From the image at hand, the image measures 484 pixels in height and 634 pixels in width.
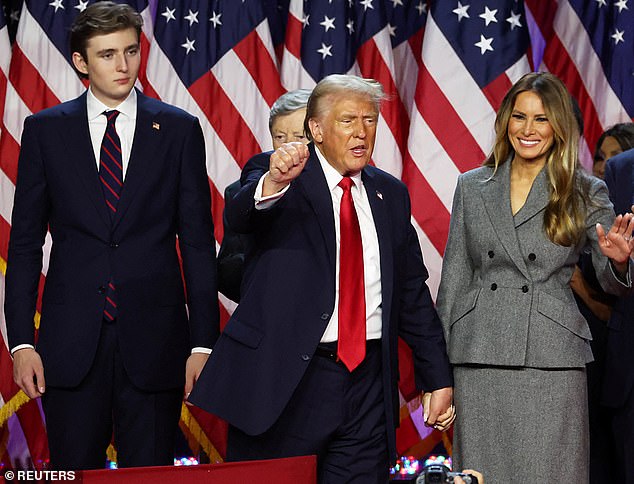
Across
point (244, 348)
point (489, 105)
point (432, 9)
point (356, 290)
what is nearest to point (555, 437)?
point (356, 290)

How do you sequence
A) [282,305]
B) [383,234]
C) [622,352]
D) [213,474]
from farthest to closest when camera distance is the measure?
[622,352] < [383,234] < [282,305] < [213,474]

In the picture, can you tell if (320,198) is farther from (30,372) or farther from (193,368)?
(30,372)

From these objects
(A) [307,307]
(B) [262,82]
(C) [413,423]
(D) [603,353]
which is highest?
(B) [262,82]

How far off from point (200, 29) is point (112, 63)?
1.75 m

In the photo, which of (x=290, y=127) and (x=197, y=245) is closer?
(x=197, y=245)

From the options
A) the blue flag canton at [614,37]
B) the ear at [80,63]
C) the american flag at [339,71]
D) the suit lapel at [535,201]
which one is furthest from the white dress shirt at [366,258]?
the blue flag canton at [614,37]

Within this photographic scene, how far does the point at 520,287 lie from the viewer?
3168mm

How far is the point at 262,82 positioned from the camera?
477 cm

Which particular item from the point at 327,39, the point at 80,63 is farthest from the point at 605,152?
the point at 80,63

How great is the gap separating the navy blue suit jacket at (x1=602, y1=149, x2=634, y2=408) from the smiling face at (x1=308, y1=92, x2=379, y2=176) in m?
1.28

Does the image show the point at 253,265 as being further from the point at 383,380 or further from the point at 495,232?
the point at 495,232

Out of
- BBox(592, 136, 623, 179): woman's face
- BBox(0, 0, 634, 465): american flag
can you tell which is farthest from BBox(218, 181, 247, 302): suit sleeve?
BBox(592, 136, 623, 179): woman's face

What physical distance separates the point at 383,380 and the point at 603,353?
1.46 meters

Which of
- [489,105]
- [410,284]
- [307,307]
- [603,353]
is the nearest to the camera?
[307,307]
